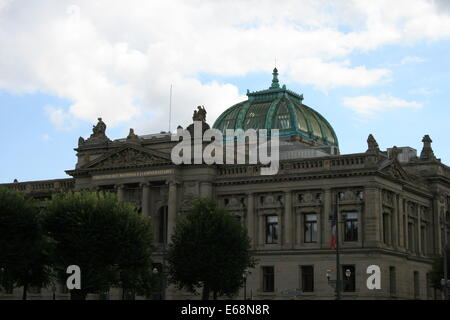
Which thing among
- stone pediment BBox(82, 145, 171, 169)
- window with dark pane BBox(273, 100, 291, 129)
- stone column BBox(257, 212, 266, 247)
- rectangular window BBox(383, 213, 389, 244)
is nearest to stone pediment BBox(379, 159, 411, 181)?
rectangular window BBox(383, 213, 389, 244)

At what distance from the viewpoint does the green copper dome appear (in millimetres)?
121019

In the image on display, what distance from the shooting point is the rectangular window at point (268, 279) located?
92.1m

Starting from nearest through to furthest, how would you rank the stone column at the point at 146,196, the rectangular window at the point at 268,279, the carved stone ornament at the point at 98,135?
the rectangular window at the point at 268,279 < the stone column at the point at 146,196 < the carved stone ornament at the point at 98,135

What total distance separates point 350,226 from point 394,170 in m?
8.63

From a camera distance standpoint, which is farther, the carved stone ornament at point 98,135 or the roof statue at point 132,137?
the carved stone ornament at point 98,135

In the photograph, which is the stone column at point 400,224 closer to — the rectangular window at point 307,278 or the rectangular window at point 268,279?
the rectangular window at point 307,278

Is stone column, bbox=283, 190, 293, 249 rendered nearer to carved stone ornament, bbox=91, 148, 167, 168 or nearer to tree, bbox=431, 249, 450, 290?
carved stone ornament, bbox=91, 148, 167, 168

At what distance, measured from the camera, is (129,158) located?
99.4 meters

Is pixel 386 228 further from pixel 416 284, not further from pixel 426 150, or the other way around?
pixel 426 150

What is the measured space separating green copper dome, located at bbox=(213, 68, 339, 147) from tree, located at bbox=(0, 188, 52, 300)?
4775cm

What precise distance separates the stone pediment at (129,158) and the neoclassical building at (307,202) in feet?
0.46

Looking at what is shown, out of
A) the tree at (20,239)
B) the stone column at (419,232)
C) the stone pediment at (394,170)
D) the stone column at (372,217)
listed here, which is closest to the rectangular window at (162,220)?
the tree at (20,239)
